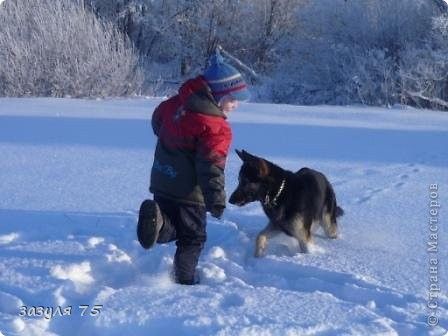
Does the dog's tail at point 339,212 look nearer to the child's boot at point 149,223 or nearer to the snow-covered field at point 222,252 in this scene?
the snow-covered field at point 222,252

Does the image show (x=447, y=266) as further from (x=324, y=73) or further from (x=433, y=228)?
(x=324, y=73)

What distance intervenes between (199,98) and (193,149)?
0.94ft

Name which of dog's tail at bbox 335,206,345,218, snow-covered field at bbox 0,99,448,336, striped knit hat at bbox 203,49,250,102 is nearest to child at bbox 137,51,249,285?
striped knit hat at bbox 203,49,250,102

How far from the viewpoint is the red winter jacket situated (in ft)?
11.4

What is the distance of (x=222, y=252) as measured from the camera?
4043mm

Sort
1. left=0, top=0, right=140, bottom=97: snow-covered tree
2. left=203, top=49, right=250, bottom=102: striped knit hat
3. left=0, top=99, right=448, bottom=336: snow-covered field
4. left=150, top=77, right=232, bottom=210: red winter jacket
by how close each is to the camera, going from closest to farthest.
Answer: left=0, top=99, right=448, bottom=336: snow-covered field
left=150, top=77, right=232, bottom=210: red winter jacket
left=203, top=49, right=250, bottom=102: striped knit hat
left=0, top=0, right=140, bottom=97: snow-covered tree

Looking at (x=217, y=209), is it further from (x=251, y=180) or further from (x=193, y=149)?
(x=251, y=180)

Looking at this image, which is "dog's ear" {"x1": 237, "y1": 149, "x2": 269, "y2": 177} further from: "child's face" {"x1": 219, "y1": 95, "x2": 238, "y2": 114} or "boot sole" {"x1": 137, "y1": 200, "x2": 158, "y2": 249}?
"boot sole" {"x1": 137, "y1": 200, "x2": 158, "y2": 249}

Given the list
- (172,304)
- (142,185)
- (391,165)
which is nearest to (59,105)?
(142,185)

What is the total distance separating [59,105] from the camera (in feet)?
32.4

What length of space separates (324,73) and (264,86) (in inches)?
73.4

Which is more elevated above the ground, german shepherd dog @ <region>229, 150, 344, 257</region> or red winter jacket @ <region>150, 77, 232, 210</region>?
red winter jacket @ <region>150, 77, 232, 210</region>

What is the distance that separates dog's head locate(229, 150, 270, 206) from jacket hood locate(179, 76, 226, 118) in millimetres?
623

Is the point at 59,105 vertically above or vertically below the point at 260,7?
below
